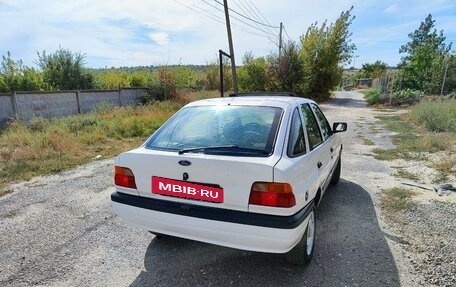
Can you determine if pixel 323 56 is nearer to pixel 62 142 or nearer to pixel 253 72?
pixel 253 72

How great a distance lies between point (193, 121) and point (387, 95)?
78.2 ft

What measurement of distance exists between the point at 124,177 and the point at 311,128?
6.37 feet

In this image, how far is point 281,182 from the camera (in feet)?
6.81

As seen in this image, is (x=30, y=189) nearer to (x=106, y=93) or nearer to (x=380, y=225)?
(x=380, y=225)

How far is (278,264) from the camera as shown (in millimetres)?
2699

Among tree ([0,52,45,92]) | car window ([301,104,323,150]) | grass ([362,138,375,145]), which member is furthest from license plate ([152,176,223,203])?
tree ([0,52,45,92])

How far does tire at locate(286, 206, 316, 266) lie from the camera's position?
2.51 meters

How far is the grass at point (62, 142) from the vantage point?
5819mm

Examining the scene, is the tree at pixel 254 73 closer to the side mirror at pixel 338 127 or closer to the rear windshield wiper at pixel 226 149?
the side mirror at pixel 338 127

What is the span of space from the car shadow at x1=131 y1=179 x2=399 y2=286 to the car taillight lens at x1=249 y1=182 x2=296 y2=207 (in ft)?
2.64

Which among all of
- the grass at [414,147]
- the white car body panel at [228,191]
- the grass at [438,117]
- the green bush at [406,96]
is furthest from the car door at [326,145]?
the green bush at [406,96]

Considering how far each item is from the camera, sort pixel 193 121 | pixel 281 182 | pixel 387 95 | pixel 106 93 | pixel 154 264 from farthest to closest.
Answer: pixel 387 95 < pixel 106 93 < pixel 193 121 < pixel 154 264 < pixel 281 182

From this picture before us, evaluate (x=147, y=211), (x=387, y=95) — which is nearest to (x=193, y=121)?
(x=147, y=211)

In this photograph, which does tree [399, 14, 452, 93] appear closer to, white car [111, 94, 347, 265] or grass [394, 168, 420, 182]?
grass [394, 168, 420, 182]
